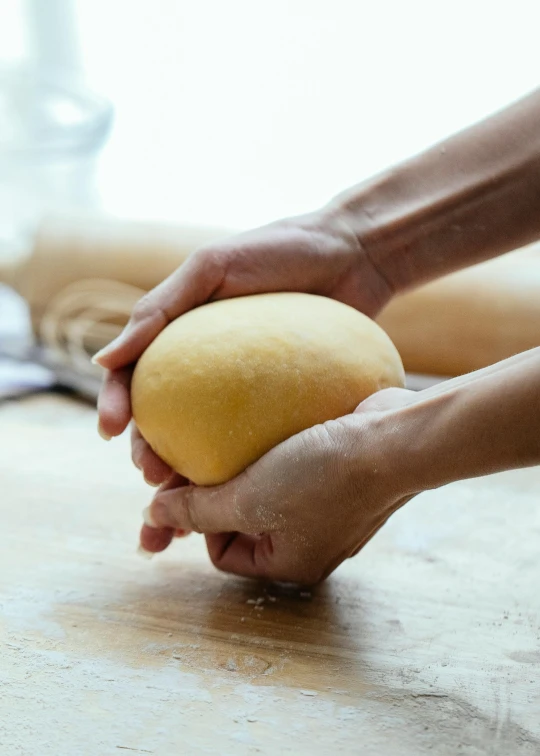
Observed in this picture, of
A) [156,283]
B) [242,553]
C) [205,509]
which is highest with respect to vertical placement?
[205,509]

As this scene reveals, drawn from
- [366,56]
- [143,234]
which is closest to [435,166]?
[366,56]

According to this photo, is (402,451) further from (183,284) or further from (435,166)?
(435,166)

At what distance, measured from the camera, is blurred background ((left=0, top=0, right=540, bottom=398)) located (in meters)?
2.51

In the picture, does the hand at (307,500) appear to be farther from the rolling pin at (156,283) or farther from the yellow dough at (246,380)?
the rolling pin at (156,283)

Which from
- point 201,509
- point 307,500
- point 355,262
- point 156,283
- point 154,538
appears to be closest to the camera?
point 307,500

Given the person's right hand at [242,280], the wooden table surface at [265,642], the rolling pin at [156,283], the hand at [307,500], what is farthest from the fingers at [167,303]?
the rolling pin at [156,283]

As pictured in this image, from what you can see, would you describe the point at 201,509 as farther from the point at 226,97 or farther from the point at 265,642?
the point at 226,97

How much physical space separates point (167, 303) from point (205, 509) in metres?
0.36

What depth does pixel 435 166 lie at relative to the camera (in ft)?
4.68

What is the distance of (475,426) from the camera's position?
0.94 meters

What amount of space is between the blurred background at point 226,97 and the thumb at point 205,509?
1392 mm

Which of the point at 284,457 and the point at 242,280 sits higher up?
the point at 242,280

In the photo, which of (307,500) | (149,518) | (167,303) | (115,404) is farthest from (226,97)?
(307,500)

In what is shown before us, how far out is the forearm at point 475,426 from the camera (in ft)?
2.99
